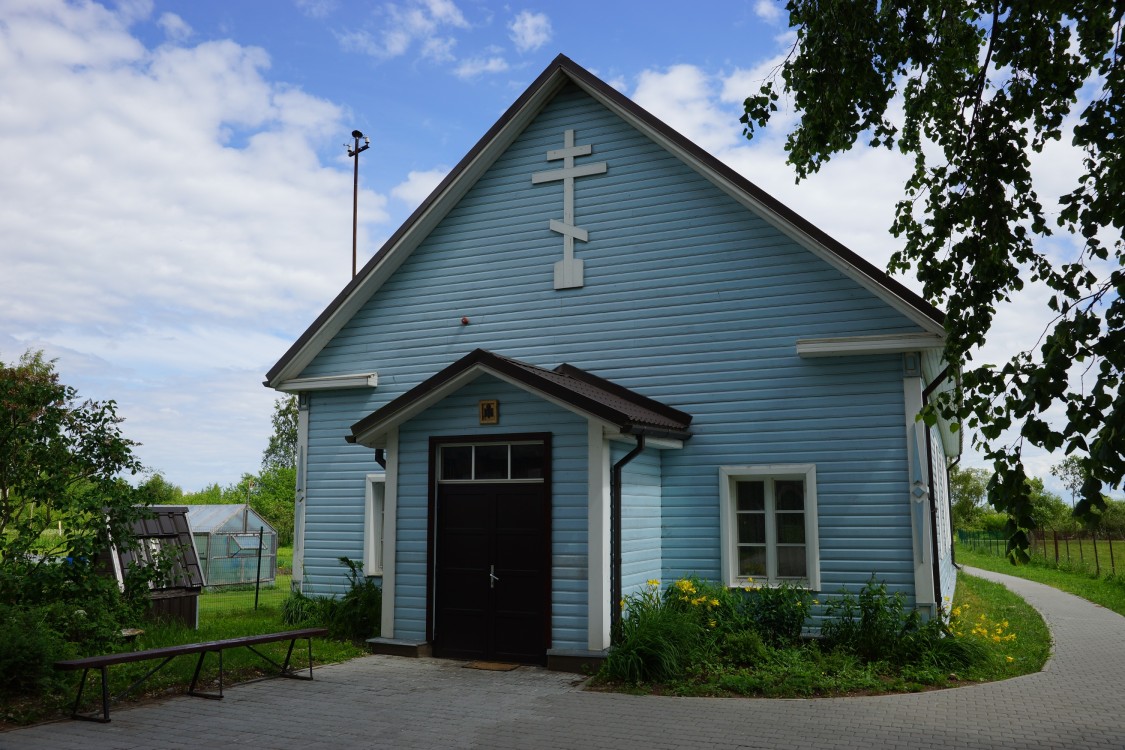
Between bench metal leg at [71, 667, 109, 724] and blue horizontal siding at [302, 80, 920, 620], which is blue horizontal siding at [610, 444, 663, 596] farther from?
bench metal leg at [71, 667, 109, 724]

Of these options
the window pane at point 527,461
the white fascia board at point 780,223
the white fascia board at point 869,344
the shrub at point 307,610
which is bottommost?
the shrub at point 307,610

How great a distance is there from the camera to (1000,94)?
814 cm

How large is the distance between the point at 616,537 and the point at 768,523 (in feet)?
7.95

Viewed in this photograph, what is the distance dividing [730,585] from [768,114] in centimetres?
626

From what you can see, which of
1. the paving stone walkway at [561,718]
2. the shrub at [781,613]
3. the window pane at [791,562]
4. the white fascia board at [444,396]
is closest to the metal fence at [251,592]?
the white fascia board at [444,396]

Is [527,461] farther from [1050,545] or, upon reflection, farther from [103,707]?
[1050,545]

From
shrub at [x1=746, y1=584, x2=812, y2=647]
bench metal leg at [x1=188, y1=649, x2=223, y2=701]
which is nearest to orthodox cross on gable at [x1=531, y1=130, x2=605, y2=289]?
shrub at [x1=746, y1=584, x2=812, y2=647]

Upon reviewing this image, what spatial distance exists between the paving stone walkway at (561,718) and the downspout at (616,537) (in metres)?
1.02

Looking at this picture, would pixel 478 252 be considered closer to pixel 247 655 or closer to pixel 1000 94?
pixel 247 655

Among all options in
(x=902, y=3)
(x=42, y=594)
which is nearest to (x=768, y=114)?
(x=902, y=3)

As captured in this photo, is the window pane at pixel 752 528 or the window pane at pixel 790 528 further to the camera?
the window pane at pixel 752 528

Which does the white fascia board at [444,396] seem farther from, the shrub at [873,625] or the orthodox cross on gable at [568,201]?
the shrub at [873,625]

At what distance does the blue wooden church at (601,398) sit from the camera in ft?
36.4

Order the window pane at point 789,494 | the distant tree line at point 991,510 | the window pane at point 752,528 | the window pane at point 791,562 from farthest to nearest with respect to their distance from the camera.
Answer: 1. the distant tree line at point 991,510
2. the window pane at point 752,528
3. the window pane at point 789,494
4. the window pane at point 791,562
